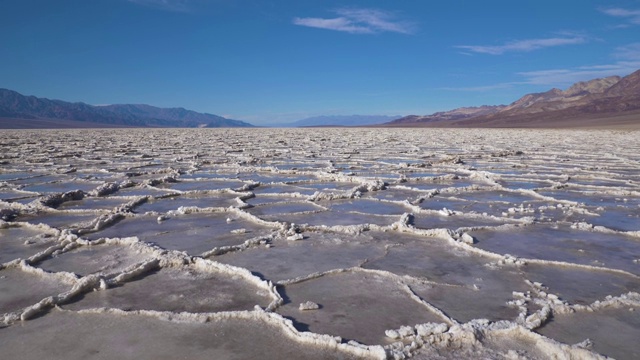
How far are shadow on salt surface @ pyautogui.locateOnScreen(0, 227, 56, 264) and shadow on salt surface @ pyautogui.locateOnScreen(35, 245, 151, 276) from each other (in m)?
0.24

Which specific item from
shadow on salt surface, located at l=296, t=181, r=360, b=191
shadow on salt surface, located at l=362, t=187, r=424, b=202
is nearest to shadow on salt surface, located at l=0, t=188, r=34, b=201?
shadow on salt surface, located at l=296, t=181, r=360, b=191

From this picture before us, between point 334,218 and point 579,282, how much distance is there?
196 centimetres

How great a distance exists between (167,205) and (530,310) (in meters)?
3.54

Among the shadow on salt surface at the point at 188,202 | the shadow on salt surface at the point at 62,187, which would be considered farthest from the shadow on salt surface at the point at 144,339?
the shadow on salt surface at the point at 62,187

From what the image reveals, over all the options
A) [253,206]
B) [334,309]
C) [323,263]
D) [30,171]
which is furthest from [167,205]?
[30,171]

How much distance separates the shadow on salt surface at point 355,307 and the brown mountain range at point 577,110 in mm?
38848

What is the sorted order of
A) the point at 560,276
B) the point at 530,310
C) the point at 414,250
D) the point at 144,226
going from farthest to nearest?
the point at 144,226 → the point at 414,250 → the point at 560,276 → the point at 530,310

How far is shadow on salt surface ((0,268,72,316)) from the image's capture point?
2.13 meters

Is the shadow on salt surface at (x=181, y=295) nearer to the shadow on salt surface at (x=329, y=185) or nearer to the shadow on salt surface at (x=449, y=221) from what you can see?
the shadow on salt surface at (x=449, y=221)

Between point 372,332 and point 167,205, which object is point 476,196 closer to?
point 167,205

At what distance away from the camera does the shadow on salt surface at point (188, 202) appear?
4488mm

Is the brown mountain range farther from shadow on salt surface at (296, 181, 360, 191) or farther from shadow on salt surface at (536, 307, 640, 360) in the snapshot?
shadow on salt surface at (536, 307, 640, 360)

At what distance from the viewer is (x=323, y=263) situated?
8.93 feet

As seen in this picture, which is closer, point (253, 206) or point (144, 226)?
point (144, 226)
